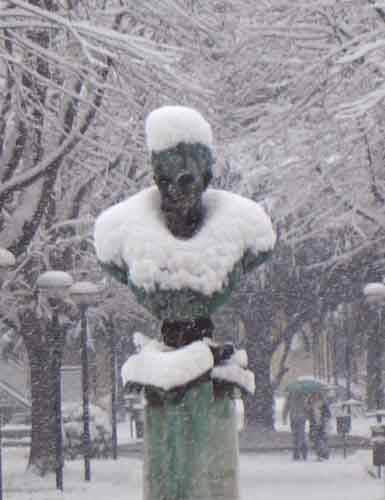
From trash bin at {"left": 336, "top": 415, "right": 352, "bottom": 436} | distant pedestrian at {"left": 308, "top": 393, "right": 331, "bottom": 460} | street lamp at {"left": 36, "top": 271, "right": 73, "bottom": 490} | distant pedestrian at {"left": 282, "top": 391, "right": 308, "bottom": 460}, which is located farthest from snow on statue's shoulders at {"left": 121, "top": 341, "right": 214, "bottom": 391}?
trash bin at {"left": 336, "top": 415, "right": 352, "bottom": 436}

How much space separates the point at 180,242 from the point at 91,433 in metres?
17.9

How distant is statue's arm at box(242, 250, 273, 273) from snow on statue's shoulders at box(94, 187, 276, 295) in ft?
0.07

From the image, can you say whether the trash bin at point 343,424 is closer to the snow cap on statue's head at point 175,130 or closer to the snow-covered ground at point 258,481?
the snow-covered ground at point 258,481

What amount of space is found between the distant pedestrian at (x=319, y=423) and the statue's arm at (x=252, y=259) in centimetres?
1655

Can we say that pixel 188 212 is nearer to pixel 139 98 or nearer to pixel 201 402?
pixel 201 402

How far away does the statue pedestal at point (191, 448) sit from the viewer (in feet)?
18.7

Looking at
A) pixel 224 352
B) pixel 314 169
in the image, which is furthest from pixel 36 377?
pixel 224 352

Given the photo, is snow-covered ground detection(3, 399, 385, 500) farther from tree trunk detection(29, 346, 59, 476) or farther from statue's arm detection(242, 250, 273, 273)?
statue's arm detection(242, 250, 273, 273)

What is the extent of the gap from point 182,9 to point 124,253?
6561 millimetres

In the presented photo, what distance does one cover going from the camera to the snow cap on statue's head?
5840 mm

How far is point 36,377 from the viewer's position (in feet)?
58.1

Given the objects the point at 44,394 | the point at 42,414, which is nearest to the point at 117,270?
the point at 44,394

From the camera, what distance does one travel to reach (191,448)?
5.71 m

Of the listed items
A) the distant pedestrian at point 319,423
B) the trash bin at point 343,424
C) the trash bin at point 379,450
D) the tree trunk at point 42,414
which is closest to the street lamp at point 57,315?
the tree trunk at point 42,414
